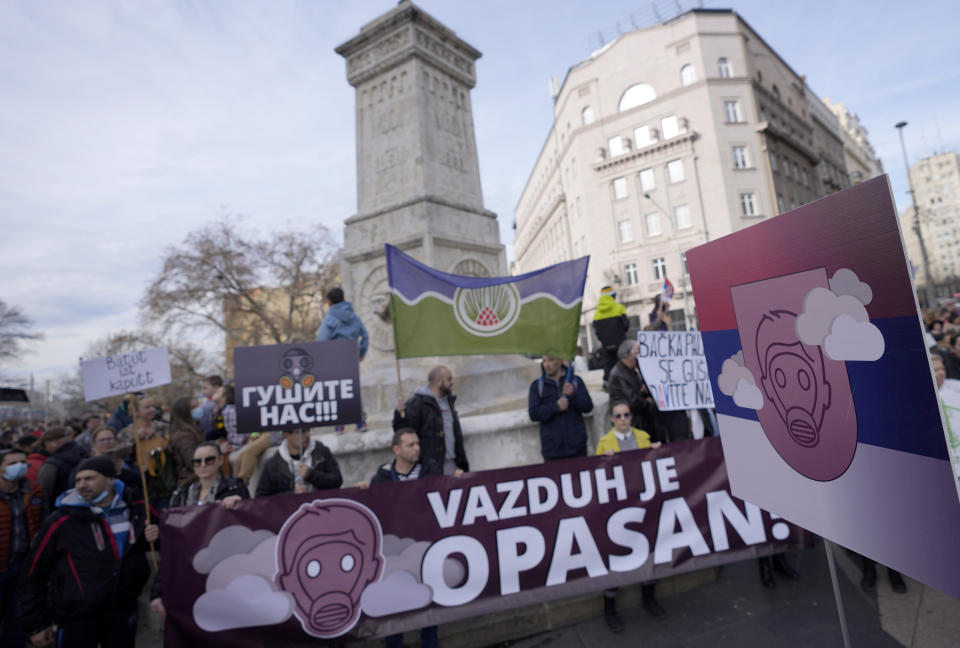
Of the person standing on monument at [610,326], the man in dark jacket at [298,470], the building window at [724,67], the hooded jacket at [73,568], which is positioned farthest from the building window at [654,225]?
the hooded jacket at [73,568]

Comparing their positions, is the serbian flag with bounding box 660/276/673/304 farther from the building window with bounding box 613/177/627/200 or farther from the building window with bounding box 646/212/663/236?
the building window with bounding box 613/177/627/200

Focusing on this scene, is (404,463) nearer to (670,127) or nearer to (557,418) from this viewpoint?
(557,418)

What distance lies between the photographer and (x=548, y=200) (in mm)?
52750

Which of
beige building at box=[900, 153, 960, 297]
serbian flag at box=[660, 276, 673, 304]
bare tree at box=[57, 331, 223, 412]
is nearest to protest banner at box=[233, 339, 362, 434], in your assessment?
serbian flag at box=[660, 276, 673, 304]

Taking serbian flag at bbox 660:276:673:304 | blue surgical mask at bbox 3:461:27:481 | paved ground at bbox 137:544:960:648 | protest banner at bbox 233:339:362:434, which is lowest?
paved ground at bbox 137:544:960:648

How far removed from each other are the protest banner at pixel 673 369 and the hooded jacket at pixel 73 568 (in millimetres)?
4360

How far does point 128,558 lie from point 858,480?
4038 mm

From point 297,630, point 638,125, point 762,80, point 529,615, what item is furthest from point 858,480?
point 762,80

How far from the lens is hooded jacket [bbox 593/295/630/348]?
6332mm

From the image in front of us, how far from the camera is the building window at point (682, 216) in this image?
33094 mm

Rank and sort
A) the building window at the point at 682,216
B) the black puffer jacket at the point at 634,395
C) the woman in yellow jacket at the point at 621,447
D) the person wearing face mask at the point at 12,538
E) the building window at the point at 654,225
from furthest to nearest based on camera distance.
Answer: the building window at the point at 654,225
the building window at the point at 682,216
the black puffer jacket at the point at 634,395
the person wearing face mask at the point at 12,538
the woman in yellow jacket at the point at 621,447

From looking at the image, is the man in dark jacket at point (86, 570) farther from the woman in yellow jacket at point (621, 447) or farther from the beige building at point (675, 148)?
the beige building at point (675, 148)

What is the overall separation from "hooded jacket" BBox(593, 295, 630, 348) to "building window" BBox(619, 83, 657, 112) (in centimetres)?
3469

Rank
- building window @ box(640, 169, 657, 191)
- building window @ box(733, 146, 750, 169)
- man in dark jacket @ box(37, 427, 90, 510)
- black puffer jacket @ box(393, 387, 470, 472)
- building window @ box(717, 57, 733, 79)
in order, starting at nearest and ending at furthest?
1. black puffer jacket @ box(393, 387, 470, 472)
2. man in dark jacket @ box(37, 427, 90, 510)
3. building window @ box(733, 146, 750, 169)
4. building window @ box(717, 57, 733, 79)
5. building window @ box(640, 169, 657, 191)
